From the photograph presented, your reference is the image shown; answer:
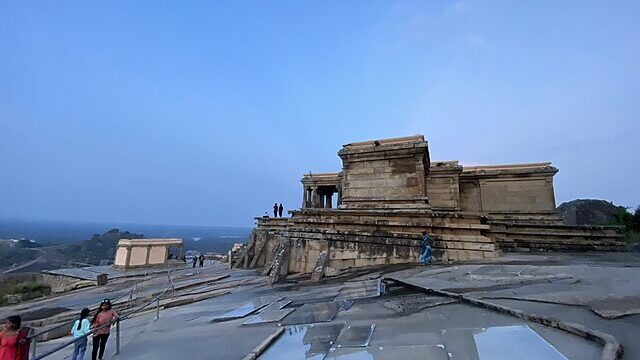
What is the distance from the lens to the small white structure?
26.7m

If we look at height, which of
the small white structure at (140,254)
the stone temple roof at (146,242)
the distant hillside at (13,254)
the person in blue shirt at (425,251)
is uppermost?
the person in blue shirt at (425,251)

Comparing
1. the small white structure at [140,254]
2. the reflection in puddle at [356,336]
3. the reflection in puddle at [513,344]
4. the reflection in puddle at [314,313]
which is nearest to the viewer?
the reflection in puddle at [513,344]

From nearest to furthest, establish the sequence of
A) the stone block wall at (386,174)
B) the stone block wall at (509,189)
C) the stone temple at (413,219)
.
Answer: the stone temple at (413,219), the stone block wall at (386,174), the stone block wall at (509,189)

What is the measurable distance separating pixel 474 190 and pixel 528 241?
5.66 metres

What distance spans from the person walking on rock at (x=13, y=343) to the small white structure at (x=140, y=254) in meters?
24.6

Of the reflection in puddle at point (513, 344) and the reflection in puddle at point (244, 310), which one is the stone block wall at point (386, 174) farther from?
the reflection in puddle at point (513, 344)

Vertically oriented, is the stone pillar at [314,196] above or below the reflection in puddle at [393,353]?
above

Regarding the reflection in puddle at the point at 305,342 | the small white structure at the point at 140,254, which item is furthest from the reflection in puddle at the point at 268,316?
the small white structure at the point at 140,254

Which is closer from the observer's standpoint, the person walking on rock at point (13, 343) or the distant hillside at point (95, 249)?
the person walking on rock at point (13, 343)

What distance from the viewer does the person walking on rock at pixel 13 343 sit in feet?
14.6

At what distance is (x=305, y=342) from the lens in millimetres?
4570

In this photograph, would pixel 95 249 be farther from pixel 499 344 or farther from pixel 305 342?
pixel 499 344

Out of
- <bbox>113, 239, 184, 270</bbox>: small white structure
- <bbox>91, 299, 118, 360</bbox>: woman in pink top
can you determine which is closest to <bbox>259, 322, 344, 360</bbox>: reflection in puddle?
<bbox>91, 299, 118, 360</bbox>: woman in pink top

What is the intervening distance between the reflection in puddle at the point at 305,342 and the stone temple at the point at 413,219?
18.7 ft
